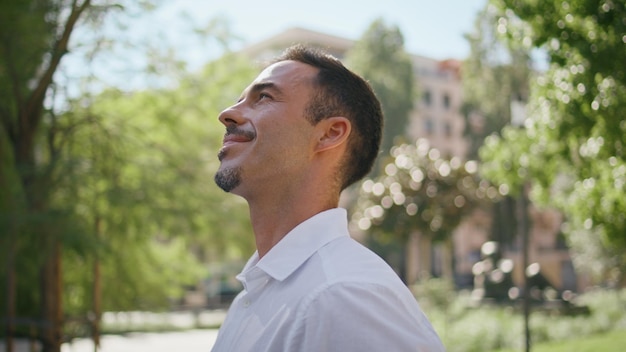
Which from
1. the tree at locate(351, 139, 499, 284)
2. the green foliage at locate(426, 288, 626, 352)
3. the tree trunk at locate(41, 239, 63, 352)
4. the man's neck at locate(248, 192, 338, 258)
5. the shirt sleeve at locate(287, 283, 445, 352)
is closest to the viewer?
the shirt sleeve at locate(287, 283, 445, 352)

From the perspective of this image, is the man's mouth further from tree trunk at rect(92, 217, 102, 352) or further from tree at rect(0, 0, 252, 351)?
tree trunk at rect(92, 217, 102, 352)

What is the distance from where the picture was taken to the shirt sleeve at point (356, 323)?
1.40 meters

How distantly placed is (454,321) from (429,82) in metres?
48.6

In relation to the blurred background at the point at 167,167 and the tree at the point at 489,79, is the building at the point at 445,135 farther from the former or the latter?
the blurred background at the point at 167,167

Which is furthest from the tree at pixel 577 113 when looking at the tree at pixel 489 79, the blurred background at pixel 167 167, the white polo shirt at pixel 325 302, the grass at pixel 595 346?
the tree at pixel 489 79

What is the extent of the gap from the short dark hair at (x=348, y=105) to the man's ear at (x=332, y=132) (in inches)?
0.7

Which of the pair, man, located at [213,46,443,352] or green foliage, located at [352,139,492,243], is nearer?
man, located at [213,46,443,352]

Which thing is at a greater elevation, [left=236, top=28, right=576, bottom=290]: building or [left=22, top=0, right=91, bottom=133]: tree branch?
[left=22, top=0, right=91, bottom=133]: tree branch

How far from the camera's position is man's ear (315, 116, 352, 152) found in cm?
191

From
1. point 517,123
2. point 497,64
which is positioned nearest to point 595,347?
point 517,123

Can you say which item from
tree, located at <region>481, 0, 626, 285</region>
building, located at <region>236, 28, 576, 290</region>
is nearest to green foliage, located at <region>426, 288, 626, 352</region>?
tree, located at <region>481, 0, 626, 285</region>

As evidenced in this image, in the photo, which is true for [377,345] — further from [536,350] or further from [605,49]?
[536,350]

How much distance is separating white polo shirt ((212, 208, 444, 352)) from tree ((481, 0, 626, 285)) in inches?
182

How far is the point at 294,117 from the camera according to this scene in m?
1.90
